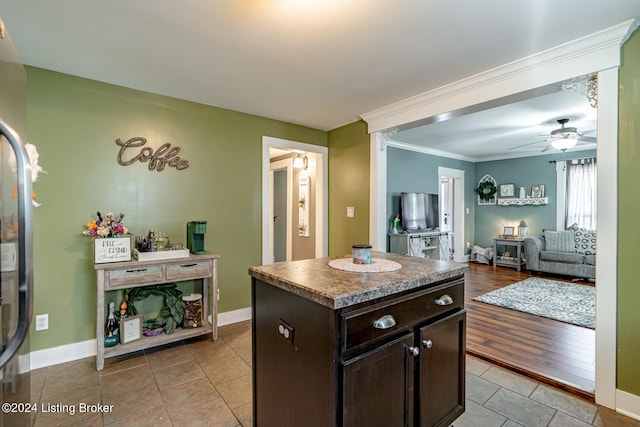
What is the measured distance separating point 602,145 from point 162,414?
127 inches

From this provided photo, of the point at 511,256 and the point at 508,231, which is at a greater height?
the point at 508,231

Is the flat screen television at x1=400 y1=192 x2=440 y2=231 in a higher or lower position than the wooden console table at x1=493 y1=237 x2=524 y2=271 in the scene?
higher

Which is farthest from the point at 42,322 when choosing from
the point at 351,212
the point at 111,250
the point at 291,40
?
the point at 351,212

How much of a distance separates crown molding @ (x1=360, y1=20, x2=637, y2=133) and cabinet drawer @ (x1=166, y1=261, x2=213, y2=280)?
2.41 m

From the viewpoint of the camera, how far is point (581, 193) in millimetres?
5559

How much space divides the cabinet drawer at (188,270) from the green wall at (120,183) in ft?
1.54

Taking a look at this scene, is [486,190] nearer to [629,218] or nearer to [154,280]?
[629,218]

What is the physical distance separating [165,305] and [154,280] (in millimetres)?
459

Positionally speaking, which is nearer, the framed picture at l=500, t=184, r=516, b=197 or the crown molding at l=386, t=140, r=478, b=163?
the crown molding at l=386, t=140, r=478, b=163

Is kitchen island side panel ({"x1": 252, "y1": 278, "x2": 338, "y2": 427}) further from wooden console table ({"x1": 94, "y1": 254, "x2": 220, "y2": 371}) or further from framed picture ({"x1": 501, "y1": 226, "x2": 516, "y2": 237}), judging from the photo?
framed picture ({"x1": 501, "y1": 226, "x2": 516, "y2": 237})

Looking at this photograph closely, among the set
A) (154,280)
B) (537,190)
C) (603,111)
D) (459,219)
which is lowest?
(154,280)

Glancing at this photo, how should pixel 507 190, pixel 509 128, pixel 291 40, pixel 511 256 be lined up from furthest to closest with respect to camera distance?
pixel 507 190, pixel 511 256, pixel 509 128, pixel 291 40

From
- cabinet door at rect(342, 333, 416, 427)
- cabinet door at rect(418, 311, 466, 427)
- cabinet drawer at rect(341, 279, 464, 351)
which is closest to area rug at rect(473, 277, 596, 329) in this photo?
cabinet door at rect(418, 311, 466, 427)

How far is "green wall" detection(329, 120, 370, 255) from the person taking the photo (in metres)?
3.67
